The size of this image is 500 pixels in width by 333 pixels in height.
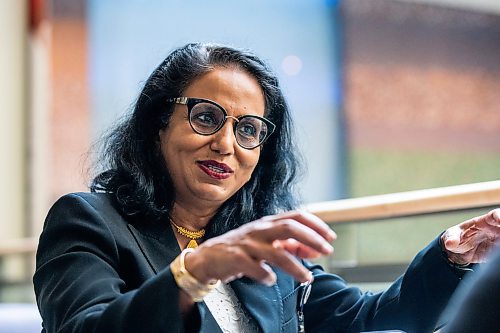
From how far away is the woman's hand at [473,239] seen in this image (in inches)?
74.7

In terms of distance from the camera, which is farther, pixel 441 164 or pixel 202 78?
pixel 441 164

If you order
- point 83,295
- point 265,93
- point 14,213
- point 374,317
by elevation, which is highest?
point 265,93

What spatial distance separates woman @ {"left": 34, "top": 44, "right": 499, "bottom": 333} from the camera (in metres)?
1.76

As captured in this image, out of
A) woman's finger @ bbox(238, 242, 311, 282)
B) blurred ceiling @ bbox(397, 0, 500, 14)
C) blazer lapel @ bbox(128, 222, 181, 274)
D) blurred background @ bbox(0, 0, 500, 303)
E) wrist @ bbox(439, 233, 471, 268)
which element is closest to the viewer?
woman's finger @ bbox(238, 242, 311, 282)

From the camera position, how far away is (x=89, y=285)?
1.61 m

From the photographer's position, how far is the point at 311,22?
7605 millimetres

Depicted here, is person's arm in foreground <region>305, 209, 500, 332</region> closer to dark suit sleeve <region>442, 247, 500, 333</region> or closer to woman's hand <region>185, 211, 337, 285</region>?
woman's hand <region>185, 211, 337, 285</region>

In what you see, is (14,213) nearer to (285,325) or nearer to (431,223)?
(431,223)

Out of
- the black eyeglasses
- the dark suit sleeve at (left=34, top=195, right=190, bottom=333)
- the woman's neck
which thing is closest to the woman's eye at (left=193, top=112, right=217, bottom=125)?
the black eyeglasses

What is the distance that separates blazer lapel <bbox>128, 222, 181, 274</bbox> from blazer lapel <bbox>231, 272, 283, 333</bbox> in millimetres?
174

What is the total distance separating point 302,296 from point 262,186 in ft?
1.08

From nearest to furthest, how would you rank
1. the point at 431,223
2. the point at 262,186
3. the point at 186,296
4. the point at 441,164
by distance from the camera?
the point at 186,296
the point at 262,186
the point at 431,223
the point at 441,164

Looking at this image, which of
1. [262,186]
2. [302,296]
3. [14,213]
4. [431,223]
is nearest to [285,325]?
[302,296]

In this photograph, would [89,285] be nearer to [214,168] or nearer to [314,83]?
[214,168]
